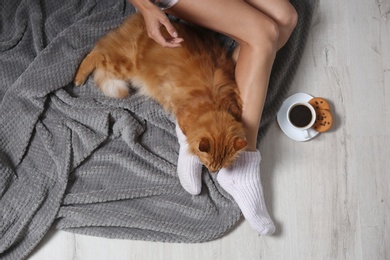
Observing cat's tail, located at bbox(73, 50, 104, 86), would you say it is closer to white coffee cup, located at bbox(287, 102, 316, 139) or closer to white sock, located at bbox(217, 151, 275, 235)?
white sock, located at bbox(217, 151, 275, 235)

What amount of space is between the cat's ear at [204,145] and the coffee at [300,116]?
22.0 inches

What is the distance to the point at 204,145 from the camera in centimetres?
144

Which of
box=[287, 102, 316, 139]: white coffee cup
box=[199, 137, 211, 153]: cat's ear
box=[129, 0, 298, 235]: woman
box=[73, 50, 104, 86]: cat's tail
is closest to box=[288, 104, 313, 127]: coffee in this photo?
box=[287, 102, 316, 139]: white coffee cup

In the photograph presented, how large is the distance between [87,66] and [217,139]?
0.62 m

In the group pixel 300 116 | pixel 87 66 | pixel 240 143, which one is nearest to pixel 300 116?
pixel 300 116

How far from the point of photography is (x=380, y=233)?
6.43 feet

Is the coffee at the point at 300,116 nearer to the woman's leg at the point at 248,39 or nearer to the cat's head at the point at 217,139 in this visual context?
the woman's leg at the point at 248,39

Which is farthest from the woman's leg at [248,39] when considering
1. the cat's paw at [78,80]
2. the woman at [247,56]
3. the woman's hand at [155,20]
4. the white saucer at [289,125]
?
the cat's paw at [78,80]

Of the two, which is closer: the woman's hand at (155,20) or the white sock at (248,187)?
the woman's hand at (155,20)

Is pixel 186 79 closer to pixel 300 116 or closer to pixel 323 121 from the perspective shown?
pixel 300 116

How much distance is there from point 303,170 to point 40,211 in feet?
3.45

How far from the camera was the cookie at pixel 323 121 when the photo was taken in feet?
6.31

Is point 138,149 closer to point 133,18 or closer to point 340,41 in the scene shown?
point 133,18

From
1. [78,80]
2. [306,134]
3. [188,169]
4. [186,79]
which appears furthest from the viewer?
[306,134]
